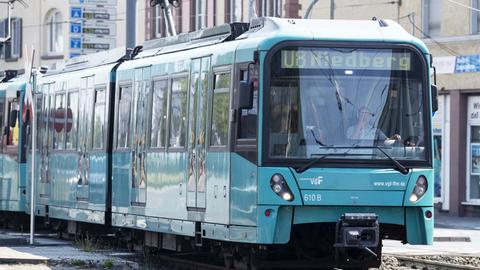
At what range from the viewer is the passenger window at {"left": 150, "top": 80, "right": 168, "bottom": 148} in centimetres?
1953

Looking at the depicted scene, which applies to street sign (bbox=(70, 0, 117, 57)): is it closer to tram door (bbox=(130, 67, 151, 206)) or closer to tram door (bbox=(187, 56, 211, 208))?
tram door (bbox=(130, 67, 151, 206))

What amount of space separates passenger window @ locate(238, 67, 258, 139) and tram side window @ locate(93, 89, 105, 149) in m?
6.37

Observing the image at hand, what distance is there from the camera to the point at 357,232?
52.1 ft

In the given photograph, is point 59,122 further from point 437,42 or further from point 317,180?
point 437,42

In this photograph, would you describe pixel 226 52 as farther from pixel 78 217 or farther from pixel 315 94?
pixel 78 217

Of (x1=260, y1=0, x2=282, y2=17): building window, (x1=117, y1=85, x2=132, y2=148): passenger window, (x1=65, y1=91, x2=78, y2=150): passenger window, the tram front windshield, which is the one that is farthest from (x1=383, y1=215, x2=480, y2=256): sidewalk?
(x1=260, y1=0, x2=282, y2=17): building window

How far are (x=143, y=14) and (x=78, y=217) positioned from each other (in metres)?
31.7

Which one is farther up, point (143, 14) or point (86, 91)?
point (143, 14)

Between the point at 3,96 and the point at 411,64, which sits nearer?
the point at 411,64

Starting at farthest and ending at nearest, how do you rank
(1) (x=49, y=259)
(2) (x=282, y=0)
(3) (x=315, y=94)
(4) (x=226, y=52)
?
(2) (x=282, y=0), (1) (x=49, y=259), (4) (x=226, y=52), (3) (x=315, y=94)

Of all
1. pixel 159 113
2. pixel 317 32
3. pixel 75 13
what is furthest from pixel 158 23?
pixel 317 32

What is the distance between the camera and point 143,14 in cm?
5491

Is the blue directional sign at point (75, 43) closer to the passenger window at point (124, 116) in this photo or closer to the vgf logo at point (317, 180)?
the passenger window at point (124, 116)

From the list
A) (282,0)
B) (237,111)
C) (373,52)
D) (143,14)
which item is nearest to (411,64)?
(373,52)
